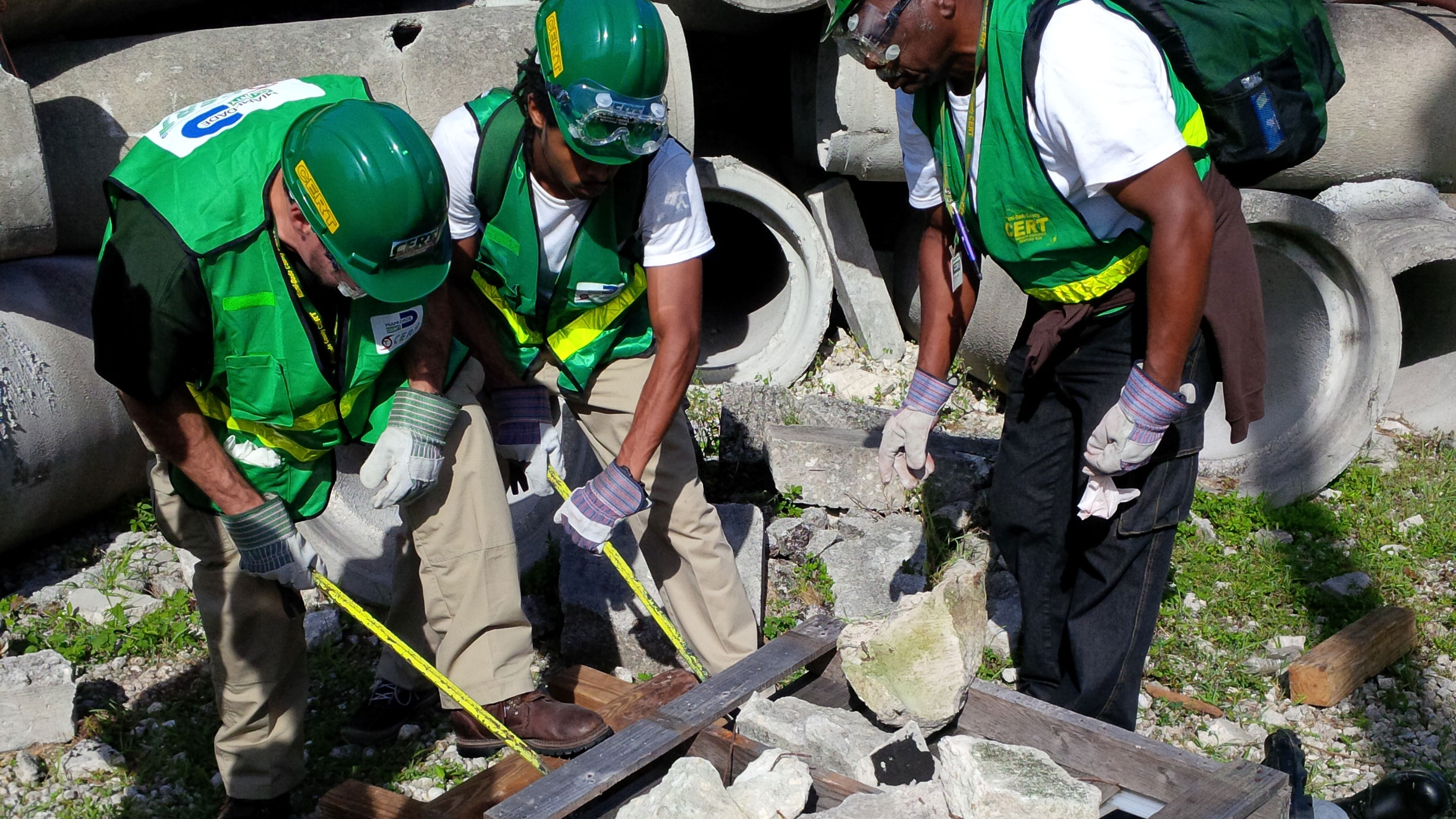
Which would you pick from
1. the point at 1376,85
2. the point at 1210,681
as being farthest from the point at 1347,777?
the point at 1376,85

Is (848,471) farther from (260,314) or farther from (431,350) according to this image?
(260,314)

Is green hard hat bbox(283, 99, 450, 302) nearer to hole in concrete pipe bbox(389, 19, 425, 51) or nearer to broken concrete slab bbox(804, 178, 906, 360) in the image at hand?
hole in concrete pipe bbox(389, 19, 425, 51)

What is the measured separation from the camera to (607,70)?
2.50 meters

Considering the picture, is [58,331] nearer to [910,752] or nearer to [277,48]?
[277,48]

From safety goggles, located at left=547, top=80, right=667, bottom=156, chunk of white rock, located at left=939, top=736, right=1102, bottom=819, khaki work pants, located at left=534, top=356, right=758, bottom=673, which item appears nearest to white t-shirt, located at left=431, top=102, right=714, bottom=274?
safety goggles, located at left=547, top=80, right=667, bottom=156

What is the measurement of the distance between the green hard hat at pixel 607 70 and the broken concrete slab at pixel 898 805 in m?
1.44

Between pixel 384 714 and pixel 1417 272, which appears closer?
pixel 384 714

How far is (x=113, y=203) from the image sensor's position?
91.7 inches

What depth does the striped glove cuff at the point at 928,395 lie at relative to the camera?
9.41 ft

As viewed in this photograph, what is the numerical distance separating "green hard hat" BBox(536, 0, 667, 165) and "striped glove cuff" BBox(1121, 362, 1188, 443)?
3.79ft

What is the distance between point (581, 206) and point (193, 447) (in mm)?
1015

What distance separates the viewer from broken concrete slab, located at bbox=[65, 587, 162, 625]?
12.4 feet

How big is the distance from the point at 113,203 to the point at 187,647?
186 centimetres

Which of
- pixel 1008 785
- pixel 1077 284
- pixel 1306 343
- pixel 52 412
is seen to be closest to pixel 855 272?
pixel 1306 343
